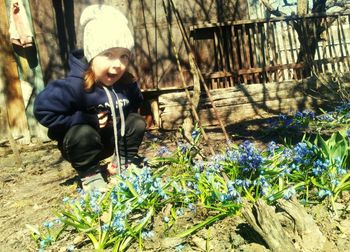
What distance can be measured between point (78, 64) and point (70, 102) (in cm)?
30

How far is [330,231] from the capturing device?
2053 mm

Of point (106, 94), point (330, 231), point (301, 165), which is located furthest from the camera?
point (106, 94)

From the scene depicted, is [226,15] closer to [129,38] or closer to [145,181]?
[129,38]

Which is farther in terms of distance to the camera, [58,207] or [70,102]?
[58,207]

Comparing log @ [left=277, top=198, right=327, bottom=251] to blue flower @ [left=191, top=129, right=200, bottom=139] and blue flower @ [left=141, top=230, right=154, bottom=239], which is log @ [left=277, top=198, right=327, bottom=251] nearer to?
blue flower @ [left=141, top=230, right=154, bottom=239]

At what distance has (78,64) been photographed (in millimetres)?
2898

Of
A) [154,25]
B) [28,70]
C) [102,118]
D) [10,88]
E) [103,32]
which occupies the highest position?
[154,25]

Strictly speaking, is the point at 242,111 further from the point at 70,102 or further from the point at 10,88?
the point at 70,102

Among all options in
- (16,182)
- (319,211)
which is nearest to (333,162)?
(319,211)

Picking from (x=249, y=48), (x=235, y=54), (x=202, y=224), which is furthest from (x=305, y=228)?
(x=249, y=48)

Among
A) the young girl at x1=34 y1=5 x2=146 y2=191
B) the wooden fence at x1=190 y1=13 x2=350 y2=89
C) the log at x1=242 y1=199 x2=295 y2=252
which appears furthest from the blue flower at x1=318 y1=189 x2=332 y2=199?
the wooden fence at x1=190 y1=13 x2=350 y2=89

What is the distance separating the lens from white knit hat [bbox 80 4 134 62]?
2.71m

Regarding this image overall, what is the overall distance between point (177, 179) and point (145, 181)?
27 centimetres

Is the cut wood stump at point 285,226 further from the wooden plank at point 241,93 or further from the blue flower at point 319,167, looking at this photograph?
the wooden plank at point 241,93
